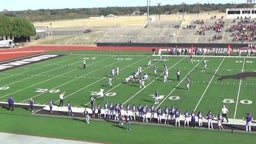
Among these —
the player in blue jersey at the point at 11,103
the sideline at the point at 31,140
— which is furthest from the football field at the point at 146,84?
the sideline at the point at 31,140

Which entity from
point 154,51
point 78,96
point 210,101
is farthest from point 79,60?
point 210,101

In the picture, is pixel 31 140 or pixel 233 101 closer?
pixel 31 140

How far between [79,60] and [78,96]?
17554 millimetres

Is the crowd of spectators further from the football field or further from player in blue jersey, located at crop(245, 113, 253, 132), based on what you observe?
player in blue jersey, located at crop(245, 113, 253, 132)

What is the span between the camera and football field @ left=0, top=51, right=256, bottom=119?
24703 millimetres

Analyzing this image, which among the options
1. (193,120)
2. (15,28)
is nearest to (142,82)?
(193,120)

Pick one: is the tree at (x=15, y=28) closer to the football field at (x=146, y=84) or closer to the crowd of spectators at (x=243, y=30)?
the football field at (x=146, y=84)

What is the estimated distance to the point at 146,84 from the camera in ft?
98.0

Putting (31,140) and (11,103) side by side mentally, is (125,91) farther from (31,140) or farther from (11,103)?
(31,140)

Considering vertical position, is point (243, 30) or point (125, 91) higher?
point (243, 30)

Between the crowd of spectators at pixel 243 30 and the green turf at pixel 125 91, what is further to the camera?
the crowd of spectators at pixel 243 30

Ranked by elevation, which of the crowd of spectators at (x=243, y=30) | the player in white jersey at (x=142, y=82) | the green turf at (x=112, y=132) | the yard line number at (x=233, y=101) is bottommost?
the green turf at (x=112, y=132)

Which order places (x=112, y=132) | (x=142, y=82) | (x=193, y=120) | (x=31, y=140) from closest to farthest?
(x=31, y=140)
(x=112, y=132)
(x=193, y=120)
(x=142, y=82)

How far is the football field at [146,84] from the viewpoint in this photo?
24703mm
